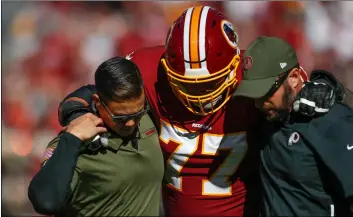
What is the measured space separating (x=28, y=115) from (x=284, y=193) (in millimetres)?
3170

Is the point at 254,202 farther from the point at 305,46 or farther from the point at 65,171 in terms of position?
the point at 305,46

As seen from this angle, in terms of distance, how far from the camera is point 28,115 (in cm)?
512

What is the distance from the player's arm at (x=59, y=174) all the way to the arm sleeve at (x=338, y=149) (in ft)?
2.99

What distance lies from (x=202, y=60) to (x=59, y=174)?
2.67ft

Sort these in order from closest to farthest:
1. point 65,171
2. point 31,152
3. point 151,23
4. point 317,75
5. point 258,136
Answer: point 65,171
point 317,75
point 258,136
point 31,152
point 151,23

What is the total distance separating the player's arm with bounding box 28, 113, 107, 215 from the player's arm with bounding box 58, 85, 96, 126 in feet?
0.67

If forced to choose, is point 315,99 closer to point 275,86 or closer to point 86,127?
point 275,86

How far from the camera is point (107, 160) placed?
260 cm

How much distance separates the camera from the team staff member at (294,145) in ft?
7.68

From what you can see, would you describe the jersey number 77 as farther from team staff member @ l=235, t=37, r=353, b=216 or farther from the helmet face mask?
team staff member @ l=235, t=37, r=353, b=216

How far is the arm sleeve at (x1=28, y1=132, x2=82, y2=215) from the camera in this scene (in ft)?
7.66

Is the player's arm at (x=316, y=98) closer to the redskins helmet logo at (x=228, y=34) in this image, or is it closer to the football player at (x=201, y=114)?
the football player at (x=201, y=114)

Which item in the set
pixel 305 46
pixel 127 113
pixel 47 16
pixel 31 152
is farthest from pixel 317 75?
pixel 47 16

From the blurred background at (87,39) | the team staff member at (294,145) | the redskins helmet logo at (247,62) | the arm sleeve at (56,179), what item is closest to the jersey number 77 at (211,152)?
the team staff member at (294,145)
